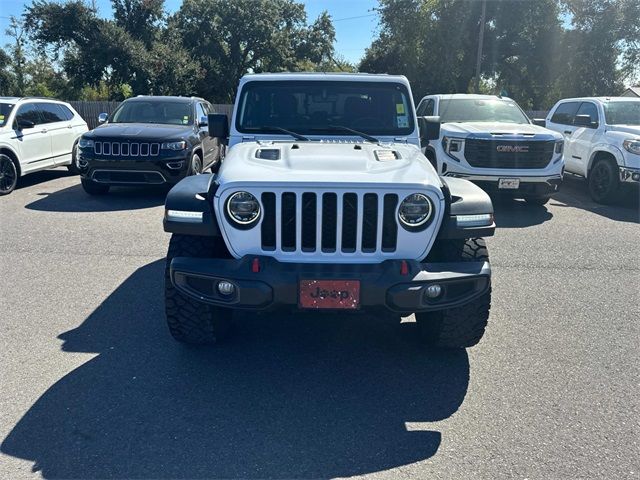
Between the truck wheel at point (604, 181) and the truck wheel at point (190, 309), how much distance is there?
828 cm

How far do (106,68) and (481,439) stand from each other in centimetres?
3339

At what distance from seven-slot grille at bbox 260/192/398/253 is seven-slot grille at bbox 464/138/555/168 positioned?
6066 mm

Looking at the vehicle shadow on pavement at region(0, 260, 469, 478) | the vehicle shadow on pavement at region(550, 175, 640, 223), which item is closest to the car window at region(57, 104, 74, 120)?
the vehicle shadow on pavement at region(0, 260, 469, 478)

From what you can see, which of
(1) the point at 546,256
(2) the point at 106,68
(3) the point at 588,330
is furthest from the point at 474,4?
(3) the point at 588,330

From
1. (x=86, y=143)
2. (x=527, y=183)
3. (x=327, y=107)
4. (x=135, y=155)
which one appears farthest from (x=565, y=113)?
(x=86, y=143)

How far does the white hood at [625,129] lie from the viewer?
966 cm

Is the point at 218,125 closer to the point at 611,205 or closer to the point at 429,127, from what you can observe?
the point at 429,127

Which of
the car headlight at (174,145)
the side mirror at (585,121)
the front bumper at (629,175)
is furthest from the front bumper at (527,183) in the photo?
the car headlight at (174,145)

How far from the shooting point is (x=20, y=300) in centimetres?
487

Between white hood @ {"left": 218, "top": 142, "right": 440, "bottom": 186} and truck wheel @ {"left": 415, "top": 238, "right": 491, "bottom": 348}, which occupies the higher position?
white hood @ {"left": 218, "top": 142, "right": 440, "bottom": 186}

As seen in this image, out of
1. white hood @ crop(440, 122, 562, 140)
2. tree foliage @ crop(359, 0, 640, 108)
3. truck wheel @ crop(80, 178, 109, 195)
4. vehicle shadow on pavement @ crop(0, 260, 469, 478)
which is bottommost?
vehicle shadow on pavement @ crop(0, 260, 469, 478)

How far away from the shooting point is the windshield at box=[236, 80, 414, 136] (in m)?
4.88

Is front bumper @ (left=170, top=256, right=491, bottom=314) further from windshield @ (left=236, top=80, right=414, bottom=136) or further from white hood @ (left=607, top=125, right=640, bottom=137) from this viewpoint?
white hood @ (left=607, top=125, right=640, bottom=137)

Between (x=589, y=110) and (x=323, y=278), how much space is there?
9745 millimetres
